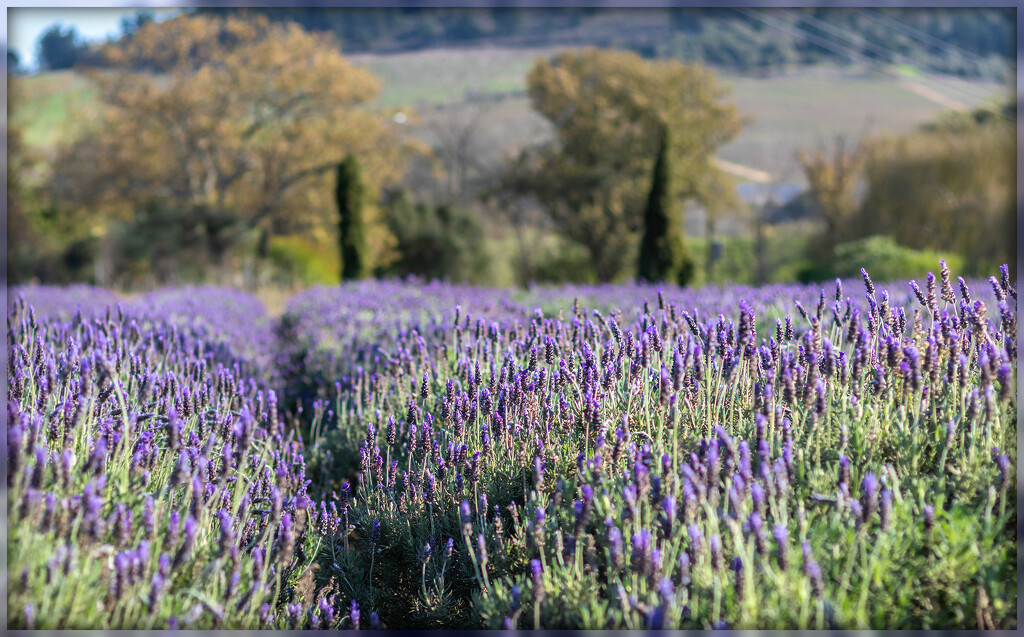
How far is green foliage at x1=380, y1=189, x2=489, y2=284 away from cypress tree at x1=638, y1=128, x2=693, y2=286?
4.65 meters

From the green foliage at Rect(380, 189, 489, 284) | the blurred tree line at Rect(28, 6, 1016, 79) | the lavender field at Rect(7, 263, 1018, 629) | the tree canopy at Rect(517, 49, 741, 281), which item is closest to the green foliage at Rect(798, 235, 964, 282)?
the blurred tree line at Rect(28, 6, 1016, 79)

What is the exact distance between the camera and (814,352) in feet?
8.00

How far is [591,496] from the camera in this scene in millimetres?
2191

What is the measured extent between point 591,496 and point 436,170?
88.1 feet

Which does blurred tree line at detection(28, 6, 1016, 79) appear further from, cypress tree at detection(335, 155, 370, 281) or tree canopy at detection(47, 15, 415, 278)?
cypress tree at detection(335, 155, 370, 281)

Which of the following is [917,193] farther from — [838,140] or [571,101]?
[571,101]

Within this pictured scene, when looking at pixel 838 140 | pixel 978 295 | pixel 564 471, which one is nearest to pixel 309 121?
pixel 838 140

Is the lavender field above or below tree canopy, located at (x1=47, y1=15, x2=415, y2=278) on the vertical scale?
below

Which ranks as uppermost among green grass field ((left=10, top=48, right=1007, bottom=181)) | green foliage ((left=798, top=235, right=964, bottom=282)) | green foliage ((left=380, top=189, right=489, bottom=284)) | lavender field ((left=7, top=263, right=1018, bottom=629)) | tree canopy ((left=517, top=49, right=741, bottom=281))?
green grass field ((left=10, top=48, right=1007, bottom=181))

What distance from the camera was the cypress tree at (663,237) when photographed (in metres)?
15.5

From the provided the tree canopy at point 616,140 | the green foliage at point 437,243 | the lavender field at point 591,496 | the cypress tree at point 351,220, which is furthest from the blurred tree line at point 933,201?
the lavender field at point 591,496

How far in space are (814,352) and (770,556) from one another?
2.29 ft

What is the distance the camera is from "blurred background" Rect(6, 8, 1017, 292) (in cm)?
1875

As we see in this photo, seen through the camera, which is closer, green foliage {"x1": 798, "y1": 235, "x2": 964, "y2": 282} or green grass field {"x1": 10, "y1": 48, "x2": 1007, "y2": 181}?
green foliage {"x1": 798, "y1": 235, "x2": 964, "y2": 282}
